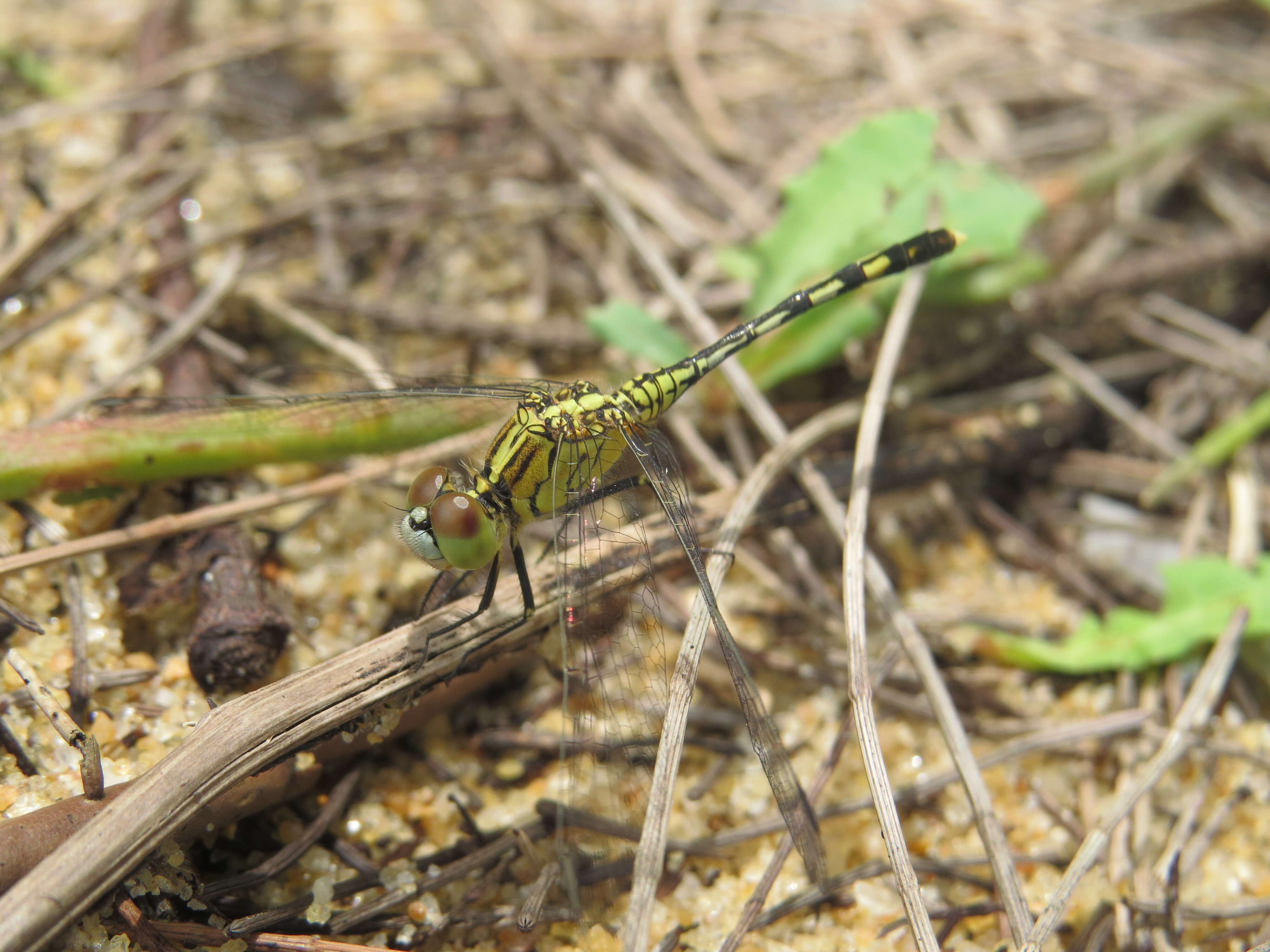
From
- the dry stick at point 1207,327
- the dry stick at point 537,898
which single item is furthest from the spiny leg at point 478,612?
the dry stick at point 1207,327

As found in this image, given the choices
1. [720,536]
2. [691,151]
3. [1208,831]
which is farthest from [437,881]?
[691,151]

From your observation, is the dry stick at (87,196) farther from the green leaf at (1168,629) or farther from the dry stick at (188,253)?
the green leaf at (1168,629)

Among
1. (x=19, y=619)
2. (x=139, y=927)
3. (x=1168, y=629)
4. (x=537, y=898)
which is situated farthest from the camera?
(x=1168, y=629)

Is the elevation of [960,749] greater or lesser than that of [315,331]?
lesser

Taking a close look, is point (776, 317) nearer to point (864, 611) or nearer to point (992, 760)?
point (864, 611)

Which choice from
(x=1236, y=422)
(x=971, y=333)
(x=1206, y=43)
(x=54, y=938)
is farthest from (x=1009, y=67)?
(x=54, y=938)

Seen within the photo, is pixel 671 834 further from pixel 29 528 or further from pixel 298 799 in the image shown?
pixel 29 528

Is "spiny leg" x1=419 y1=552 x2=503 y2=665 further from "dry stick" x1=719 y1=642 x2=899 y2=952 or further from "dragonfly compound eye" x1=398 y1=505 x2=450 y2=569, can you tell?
"dry stick" x1=719 y1=642 x2=899 y2=952
